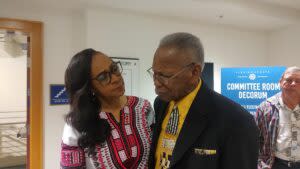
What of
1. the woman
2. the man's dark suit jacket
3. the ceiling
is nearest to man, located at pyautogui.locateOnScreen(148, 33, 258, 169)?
the man's dark suit jacket

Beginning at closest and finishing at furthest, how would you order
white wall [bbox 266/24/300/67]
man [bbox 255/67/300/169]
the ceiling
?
man [bbox 255/67/300/169], the ceiling, white wall [bbox 266/24/300/67]

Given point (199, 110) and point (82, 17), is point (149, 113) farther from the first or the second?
point (82, 17)

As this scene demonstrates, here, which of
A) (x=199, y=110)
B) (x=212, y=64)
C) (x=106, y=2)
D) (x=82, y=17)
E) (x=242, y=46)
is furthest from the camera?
(x=242, y=46)

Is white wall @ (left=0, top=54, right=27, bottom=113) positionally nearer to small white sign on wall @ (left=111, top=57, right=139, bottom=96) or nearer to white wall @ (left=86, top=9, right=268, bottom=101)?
white wall @ (left=86, top=9, right=268, bottom=101)

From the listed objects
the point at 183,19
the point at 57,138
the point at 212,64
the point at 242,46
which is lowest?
the point at 57,138

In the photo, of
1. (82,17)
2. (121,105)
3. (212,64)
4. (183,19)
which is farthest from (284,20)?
(121,105)

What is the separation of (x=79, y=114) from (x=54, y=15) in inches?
84.4

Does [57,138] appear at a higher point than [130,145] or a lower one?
lower

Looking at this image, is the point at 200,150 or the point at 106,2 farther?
the point at 106,2

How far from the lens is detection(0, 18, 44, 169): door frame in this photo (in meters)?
2.87

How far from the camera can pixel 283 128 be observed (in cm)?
228

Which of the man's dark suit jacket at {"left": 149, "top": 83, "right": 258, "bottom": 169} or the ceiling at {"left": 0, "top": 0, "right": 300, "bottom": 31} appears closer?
the man's dark suit jacket at {"left": 149, "top": 83, "right": 258, "bottom": 169}

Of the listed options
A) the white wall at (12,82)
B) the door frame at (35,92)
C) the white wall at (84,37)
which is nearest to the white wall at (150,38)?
the white wall at (84,37)

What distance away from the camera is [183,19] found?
376 centimetres
